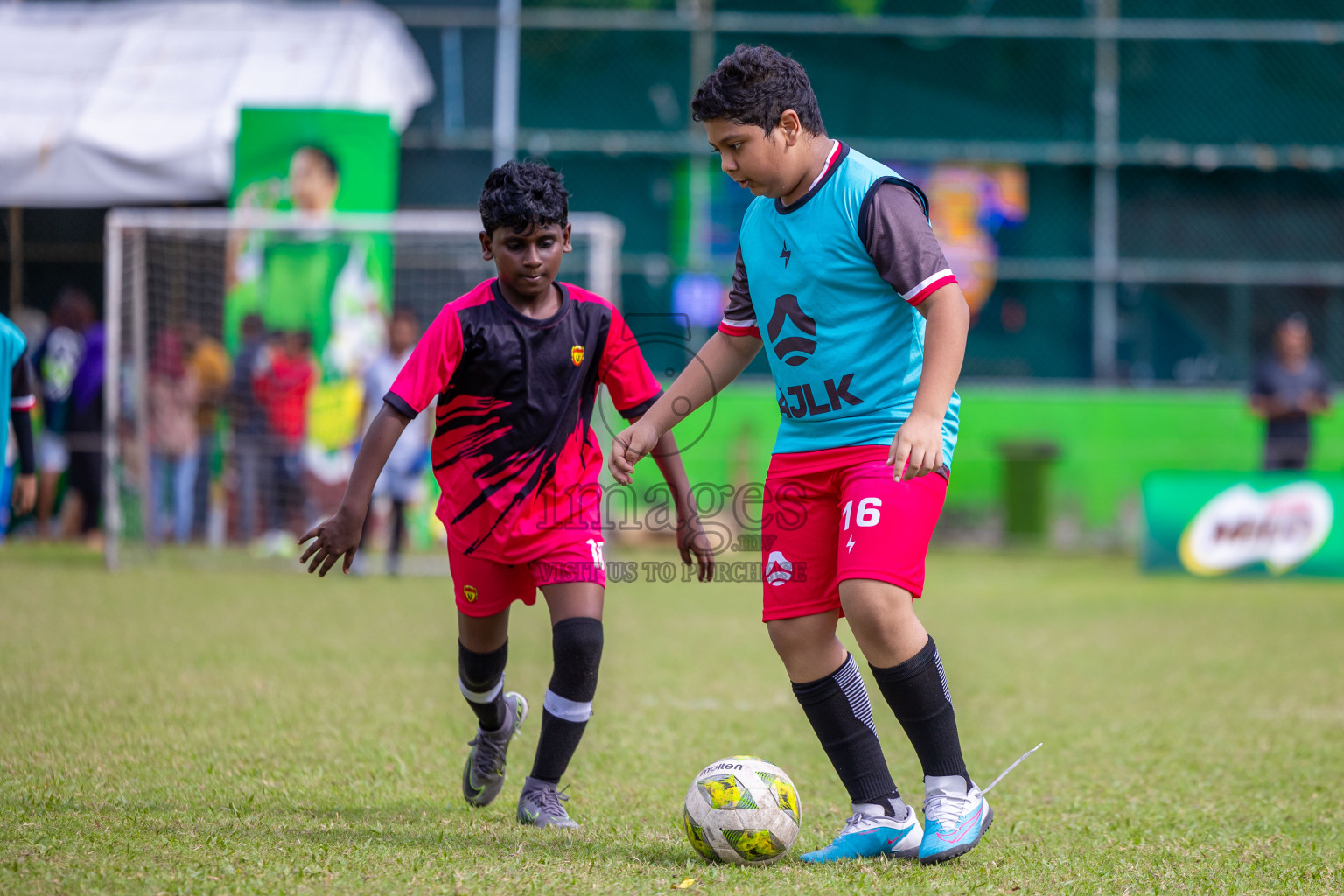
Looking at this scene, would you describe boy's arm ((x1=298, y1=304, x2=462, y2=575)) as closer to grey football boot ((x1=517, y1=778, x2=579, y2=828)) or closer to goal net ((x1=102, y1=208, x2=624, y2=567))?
grey football boot ((x1=517, y1=778, x2=579, y2=828))

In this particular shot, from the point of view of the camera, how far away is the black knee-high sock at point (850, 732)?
140 inches

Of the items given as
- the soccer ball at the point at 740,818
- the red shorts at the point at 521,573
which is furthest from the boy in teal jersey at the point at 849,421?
the red shorts at the point at 521,573

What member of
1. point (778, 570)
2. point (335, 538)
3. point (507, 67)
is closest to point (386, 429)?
point (335, 538)

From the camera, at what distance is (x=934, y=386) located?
3166 millimetres

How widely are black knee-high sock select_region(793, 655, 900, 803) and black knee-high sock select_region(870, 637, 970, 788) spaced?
0.16m

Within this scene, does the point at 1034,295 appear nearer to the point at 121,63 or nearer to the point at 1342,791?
the point at 121,63

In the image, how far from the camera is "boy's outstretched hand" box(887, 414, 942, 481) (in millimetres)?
3102

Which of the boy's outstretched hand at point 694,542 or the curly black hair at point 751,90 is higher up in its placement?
the curly black hair at point 751,90

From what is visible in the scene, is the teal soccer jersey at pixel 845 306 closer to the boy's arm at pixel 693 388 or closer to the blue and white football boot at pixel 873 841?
the boy's arm at pixel 693 388

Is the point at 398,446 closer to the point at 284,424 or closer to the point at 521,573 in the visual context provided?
the point at 284,424

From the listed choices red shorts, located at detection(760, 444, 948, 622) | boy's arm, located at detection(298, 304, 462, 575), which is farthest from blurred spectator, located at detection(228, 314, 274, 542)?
red shorts, located at detection(760, 444, 948, 622)

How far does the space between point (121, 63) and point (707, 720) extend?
11.3 m

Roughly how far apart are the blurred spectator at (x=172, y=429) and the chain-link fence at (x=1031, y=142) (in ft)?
12.6

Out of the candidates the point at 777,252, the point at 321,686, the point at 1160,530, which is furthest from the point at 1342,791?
the point at 1160,530
